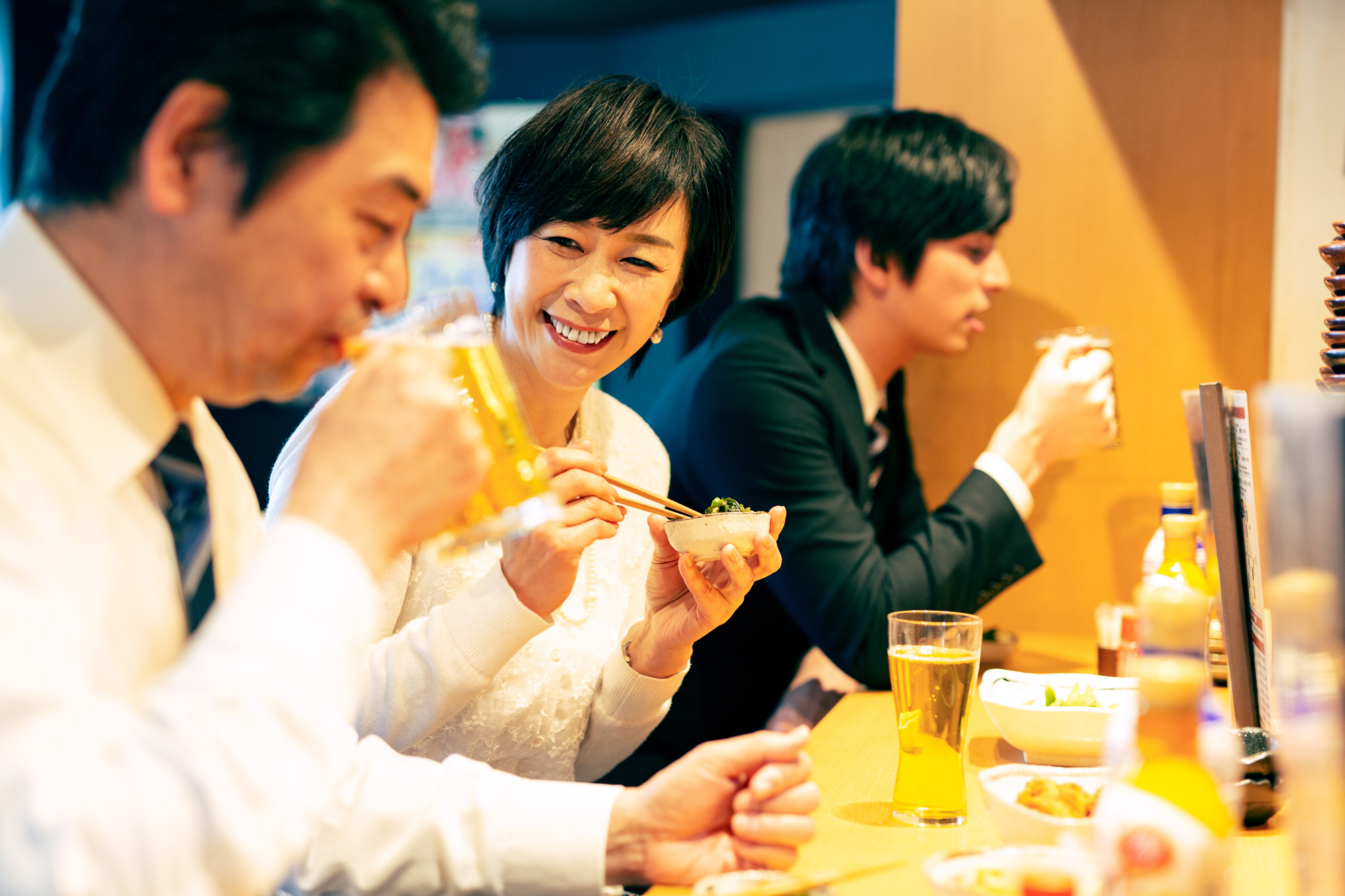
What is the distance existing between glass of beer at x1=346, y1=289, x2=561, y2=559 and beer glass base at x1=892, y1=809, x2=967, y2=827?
51 cm

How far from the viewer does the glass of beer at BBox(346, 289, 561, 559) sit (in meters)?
0.91

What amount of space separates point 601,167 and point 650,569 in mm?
593

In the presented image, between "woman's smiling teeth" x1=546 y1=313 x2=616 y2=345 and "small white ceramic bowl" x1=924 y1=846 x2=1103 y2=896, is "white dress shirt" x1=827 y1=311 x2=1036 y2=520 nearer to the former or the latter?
"woman's smiling teeth" x1=546 y1=313 x2=616 y2=345

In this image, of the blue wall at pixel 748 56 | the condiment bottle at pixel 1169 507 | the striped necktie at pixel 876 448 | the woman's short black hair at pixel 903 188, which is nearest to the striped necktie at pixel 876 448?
the striped necktie at pixel 876 448

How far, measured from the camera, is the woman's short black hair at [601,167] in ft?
5.24

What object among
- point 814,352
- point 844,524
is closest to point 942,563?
point 844,524

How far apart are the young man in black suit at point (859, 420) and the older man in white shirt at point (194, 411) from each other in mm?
1154

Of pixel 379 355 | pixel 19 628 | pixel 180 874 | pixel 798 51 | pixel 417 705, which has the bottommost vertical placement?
pixel 417 705

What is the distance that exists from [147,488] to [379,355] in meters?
0.23

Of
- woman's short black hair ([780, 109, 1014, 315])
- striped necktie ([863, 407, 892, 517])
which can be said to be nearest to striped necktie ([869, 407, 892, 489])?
striped necktie ([863, 407, 892, 517])

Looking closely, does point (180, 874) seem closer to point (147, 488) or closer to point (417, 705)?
point (147, 488)

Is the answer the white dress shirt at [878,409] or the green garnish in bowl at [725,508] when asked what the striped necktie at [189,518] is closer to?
the green garnish in bowl at [725,508]

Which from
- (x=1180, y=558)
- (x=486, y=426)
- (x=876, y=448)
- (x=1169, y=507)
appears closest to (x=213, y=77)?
(x=486, y=426)

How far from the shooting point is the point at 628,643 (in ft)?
5.25
